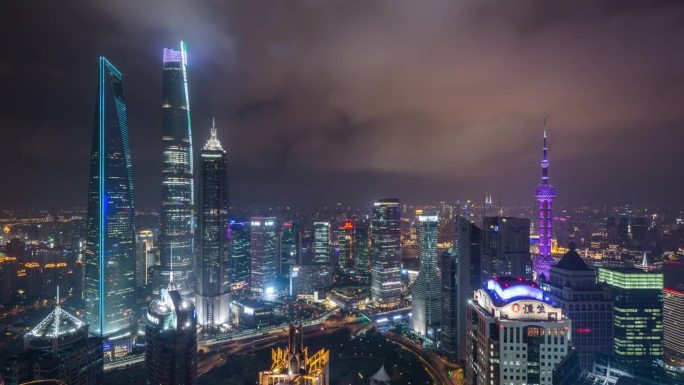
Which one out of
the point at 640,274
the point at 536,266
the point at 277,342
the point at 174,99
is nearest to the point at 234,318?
the point at 277,342

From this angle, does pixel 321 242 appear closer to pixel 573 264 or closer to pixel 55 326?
pixel 573 264

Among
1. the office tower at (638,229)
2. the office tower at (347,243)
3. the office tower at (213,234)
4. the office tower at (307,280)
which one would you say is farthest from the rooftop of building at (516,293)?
the office tower at (347,243)

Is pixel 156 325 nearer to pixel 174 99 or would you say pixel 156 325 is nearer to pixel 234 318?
pixel 234 318

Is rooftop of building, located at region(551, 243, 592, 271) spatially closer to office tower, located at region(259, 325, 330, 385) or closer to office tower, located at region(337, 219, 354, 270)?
office tower, located at region(259, 325, 330, 385)

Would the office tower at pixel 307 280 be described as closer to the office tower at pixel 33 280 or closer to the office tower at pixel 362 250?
the office tower at pixel 362 250

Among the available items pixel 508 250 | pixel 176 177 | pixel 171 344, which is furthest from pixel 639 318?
pixel 176 177

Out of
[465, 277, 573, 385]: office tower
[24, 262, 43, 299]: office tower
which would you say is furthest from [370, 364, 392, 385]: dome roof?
[24, 262, 43, 299]: office tower

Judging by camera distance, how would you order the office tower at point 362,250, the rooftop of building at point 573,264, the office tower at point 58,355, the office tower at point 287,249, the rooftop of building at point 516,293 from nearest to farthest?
1. the rooftop of building at point 516,293
2. the office tower at point 58,355
3. the rooftop of building at point 573,264
4. the office tower at point 287,249
5. the office tower at point 362,250
